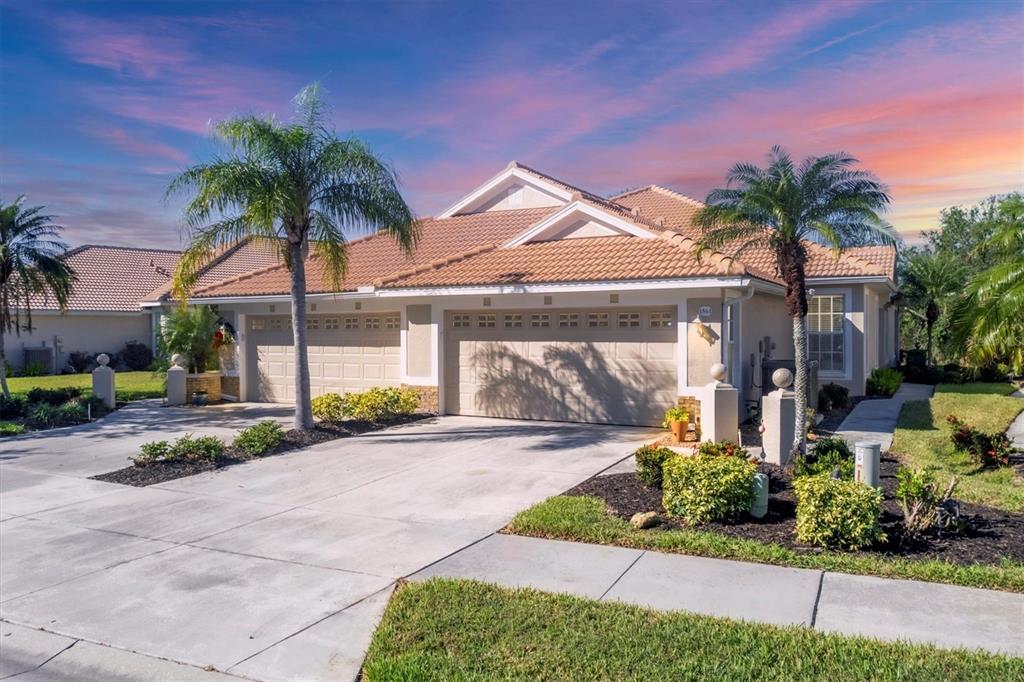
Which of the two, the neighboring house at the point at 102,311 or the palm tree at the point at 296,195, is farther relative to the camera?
the neighboring house at the point at 102,311

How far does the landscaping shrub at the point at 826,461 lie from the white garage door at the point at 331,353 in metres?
9.71

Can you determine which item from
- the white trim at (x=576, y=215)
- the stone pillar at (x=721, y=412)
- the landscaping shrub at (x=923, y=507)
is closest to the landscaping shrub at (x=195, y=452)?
the stone pillar at (x=721, y=412)

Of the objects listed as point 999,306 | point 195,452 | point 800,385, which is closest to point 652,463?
point 800,385

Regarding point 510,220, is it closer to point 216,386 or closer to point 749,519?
point 216,386

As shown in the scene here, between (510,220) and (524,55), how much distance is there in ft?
29.0

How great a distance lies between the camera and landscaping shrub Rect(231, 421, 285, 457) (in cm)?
1191

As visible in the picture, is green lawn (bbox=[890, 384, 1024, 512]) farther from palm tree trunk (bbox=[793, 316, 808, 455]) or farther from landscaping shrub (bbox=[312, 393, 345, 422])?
landscaping shrub (bbox=[312, 393, 345, 422])

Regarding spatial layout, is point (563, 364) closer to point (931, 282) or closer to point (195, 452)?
point (195, 452)

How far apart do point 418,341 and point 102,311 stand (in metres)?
21.7

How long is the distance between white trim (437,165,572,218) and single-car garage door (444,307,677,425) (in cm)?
814

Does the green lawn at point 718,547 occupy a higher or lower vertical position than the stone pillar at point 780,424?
lower

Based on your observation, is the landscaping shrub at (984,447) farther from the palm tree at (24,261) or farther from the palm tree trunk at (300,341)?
the palm tree at (24,261)

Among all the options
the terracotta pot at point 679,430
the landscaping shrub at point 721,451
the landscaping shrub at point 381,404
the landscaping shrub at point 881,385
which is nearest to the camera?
the landscaping shrub at point 721,451

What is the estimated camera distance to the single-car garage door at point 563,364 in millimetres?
13883
